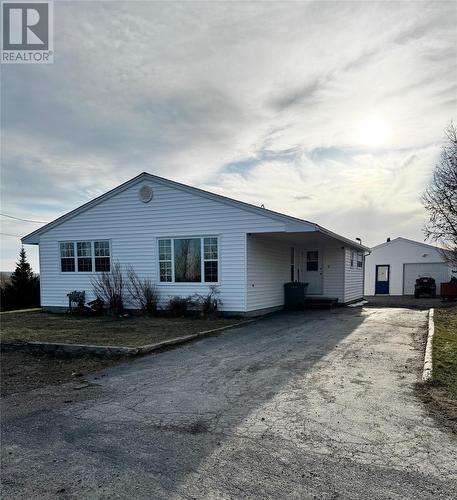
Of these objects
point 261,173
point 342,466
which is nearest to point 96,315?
point 261,173

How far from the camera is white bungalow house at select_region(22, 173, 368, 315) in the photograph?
43.0ft

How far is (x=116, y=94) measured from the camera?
1087 centimetres

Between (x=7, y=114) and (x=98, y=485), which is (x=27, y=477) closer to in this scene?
(x=98, y=485)

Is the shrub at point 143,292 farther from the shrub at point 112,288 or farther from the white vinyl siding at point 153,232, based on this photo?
the shrub at point 112,288

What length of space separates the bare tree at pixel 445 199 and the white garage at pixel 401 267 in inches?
498

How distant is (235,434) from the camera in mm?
3895

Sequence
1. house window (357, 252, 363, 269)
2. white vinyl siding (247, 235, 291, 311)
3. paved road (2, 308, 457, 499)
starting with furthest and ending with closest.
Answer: house window (357, 252, 363, 269) → white vinyl siding (247, 235, 291, 311) → paved road (2, 308, 457, 499)

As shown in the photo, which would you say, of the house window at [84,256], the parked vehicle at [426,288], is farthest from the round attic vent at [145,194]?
the parked vehicle at [426,288]

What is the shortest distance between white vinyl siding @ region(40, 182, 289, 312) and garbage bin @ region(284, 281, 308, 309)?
3.89 metres

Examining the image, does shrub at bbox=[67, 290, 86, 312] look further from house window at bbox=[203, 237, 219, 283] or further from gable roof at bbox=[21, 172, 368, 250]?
house window at bbox=[203, 237, 219, 283]

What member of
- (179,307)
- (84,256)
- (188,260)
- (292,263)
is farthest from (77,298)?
(292,263)

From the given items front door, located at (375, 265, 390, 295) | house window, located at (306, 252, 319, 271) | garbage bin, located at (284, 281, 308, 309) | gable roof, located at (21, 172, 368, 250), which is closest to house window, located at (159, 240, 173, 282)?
gable roof, located at (21, 172, 368, 250)

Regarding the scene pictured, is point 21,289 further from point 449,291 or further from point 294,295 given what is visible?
point 449,291

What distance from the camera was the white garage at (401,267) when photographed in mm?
31125
